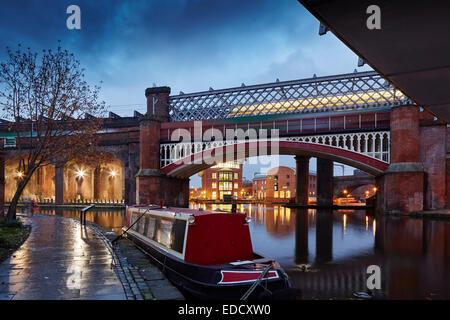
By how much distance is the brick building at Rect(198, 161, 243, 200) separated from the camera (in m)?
78.3

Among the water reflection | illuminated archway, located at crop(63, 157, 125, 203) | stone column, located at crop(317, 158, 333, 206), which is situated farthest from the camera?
illuminated archway, located at crop(63, 157, 125, 203)

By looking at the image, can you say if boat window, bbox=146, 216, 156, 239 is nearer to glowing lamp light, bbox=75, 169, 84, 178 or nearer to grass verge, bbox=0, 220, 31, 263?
grass verge, bbox=0, 220, 31, 263

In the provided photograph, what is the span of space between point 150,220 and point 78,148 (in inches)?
415

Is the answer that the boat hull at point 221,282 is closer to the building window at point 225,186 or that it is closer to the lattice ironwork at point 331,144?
the lattice ironwork at point 331,144

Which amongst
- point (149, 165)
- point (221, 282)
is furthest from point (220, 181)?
point (221, 282)

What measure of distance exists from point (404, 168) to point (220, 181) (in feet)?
181

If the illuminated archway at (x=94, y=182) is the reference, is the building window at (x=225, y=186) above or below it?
below

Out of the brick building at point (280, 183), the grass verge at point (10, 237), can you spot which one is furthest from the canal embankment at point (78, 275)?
the brick building at point (280, 183)

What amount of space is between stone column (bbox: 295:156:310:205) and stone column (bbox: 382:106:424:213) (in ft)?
59.1

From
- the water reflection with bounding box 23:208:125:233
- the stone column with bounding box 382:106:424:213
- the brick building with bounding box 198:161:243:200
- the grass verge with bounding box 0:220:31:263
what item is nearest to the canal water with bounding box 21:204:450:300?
the stone column with bounding box 382:106:424:213

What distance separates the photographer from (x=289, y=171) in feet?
267

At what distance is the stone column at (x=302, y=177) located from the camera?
4538cm

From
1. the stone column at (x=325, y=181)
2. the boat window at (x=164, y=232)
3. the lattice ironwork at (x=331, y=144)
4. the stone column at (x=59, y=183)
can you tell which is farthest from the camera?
the stone column at (x=325, y=181)

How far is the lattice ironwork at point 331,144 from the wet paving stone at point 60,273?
2303 cm
